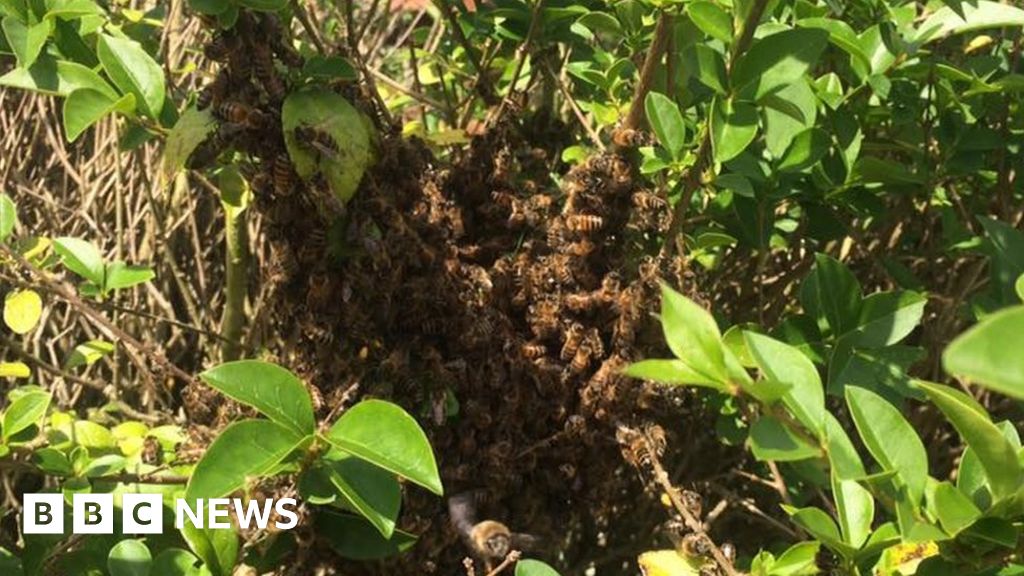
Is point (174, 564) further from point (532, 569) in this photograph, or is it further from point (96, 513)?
point (532, 569)

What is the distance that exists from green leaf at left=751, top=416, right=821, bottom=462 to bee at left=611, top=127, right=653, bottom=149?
1.50ft

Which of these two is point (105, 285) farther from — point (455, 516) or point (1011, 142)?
point (1011, 142)

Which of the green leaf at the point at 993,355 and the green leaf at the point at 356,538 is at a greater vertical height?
the green leaf at the point at 993,355

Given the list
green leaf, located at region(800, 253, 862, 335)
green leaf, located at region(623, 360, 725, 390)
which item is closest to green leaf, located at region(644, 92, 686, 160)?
green leaf, located at region(800, 253, 862, 335)

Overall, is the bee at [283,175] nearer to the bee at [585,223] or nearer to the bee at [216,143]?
the bee at [216,143]

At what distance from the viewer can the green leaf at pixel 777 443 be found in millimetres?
744

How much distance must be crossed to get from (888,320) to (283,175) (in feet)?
1.82

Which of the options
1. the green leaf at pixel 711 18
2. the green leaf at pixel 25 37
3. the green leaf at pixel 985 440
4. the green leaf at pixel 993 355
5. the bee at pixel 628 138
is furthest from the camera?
the bee at pixel 628 138

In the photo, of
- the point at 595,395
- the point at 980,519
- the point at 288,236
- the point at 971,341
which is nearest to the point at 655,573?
the point at 595,395

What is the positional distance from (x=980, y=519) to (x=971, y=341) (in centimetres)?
40

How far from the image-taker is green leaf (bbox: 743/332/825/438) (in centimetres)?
78

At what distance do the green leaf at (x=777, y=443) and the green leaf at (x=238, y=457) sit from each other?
0.33 meters

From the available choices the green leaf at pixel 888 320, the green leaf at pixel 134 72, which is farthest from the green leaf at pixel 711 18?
the green leaf at pixel 134 72

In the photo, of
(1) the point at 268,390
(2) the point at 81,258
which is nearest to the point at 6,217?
(2) the point at 81,258
